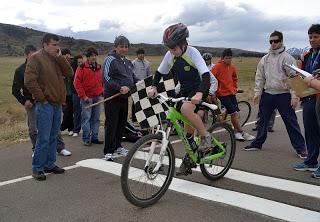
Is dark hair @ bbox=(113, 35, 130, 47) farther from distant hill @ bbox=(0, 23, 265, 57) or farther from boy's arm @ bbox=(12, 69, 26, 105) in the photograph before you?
distant hill @ bbox=(0, 23, 265, 57)

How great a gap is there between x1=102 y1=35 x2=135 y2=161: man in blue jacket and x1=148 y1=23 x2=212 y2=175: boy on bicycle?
169cm

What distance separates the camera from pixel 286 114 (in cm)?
781

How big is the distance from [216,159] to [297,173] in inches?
57.7

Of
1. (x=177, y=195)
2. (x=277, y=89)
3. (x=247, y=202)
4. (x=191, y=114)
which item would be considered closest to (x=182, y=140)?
(x=191, y=114)

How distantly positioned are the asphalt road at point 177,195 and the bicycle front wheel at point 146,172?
0.15m

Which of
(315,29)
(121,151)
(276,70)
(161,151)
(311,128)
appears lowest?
(121,151)

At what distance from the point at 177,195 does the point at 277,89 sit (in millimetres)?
3219

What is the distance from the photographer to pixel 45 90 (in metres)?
6.68

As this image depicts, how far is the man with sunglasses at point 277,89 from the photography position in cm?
759

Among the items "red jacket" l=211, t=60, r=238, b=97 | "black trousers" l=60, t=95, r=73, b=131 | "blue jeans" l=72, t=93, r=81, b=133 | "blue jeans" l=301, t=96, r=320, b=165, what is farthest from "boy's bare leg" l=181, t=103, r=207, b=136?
"black trousers" l=60, t=95, r=73, b=131

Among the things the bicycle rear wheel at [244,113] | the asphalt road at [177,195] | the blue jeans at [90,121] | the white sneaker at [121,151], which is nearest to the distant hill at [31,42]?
the bicycle rear wheel at [244,113]

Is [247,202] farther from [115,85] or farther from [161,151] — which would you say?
[115,85]

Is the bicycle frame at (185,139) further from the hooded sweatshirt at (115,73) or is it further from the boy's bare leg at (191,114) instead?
the hooded sweatshirt at (115,73)

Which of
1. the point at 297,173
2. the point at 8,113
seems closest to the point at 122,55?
the point at 297,173
